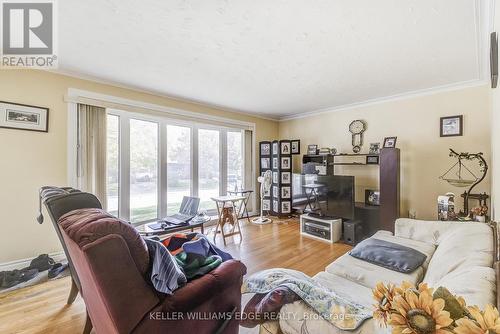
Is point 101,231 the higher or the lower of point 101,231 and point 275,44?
the lower

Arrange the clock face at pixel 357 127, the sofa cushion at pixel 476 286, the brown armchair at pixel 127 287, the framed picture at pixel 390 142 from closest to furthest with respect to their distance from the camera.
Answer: the sofa cushion at pixel 476 286, the brown armchair at pixel 127 287, the framed picture at pixel 390 142, the clock face at pixel 357 127

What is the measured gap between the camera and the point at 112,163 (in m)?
3.28

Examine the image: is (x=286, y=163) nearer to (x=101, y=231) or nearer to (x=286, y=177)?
(x=286, y=177)

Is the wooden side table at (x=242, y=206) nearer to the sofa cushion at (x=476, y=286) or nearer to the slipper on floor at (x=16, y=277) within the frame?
the slipper on floor at (x=16, y=277)

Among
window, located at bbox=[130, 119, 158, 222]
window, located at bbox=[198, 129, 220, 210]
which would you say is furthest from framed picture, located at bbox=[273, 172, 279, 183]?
window, located at bbox=[130, 119, 158, 222]

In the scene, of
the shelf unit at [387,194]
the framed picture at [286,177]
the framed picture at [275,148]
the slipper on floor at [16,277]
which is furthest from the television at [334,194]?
the slipper on floor at [16,277]

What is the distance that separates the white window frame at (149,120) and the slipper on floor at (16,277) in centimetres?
102

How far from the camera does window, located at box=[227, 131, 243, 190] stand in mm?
4871

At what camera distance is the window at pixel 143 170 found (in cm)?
352

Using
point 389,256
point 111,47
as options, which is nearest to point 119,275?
point 389,256

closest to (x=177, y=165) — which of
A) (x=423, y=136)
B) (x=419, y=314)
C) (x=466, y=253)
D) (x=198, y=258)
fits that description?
(x=198, y=258)

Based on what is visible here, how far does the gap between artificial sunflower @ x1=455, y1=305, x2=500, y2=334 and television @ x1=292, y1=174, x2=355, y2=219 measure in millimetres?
3144

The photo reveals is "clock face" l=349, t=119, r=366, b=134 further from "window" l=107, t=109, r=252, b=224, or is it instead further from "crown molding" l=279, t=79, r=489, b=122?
"window" l=107, t=109, r=252, b=224

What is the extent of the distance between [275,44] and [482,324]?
7.30ft
